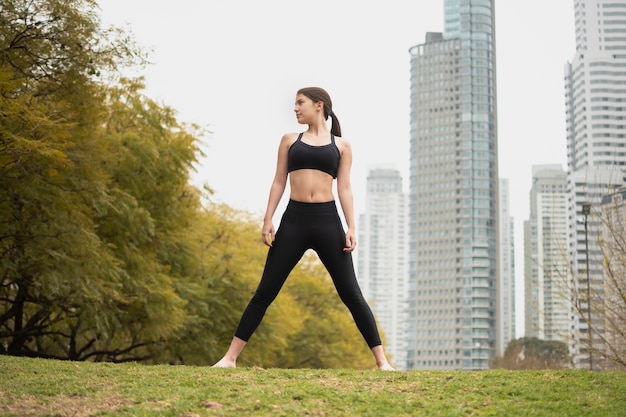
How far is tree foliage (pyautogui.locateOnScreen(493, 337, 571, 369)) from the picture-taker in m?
62.6

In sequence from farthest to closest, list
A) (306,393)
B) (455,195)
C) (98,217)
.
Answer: (455,195)
(98,217)
(306,393)

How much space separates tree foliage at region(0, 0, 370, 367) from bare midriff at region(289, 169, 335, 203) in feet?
31.2

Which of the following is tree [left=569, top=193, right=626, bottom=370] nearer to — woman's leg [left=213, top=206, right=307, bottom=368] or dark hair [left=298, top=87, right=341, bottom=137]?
dark hair [left=298, top=87, right=341, bottom=137]

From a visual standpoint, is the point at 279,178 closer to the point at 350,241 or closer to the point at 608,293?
the point at 350,241

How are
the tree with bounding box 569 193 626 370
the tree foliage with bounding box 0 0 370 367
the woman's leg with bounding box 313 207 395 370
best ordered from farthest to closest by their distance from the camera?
the tree foliage with bounding box 0 0 370 367 → the tree with bounding box 569 193 626 370 → the woman's leg with bounding box 313 207 395 370

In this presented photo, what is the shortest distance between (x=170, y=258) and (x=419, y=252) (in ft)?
455

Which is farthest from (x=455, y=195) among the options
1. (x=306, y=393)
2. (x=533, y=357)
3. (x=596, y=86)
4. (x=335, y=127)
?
(x=306, y=393)

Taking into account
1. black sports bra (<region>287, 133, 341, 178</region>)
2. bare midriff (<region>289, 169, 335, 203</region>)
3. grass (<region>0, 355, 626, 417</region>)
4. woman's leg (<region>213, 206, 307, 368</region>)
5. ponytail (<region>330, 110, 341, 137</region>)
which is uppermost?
ponytail (<region>330, 110, 341, 137</region>)

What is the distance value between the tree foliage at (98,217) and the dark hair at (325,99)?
922 centimetres

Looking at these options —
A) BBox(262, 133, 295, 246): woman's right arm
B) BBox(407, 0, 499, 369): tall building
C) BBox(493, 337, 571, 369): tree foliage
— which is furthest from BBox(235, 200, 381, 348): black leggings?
BBox(407, 0, 499, 369): tall building

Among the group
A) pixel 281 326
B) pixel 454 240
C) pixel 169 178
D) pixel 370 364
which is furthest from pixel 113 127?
pixel 454 240

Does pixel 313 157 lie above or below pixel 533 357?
below

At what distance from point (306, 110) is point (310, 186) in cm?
78

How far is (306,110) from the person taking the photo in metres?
8.52
